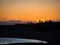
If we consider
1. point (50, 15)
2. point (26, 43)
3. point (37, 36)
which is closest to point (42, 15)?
point (50, 15)

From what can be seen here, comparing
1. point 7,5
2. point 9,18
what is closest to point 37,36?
point 9,18

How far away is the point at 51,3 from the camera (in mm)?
1621

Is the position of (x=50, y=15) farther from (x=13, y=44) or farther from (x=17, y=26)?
(x=13, y=44)

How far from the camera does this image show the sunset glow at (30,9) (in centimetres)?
160

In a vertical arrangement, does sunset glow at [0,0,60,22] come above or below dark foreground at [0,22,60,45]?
above

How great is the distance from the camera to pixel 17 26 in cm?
157

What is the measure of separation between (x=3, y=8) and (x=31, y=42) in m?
0.43

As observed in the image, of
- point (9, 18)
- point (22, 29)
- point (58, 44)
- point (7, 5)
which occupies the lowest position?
point (58, 44)

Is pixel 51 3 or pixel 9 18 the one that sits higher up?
pixel 51 3

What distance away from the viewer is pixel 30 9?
1.62m

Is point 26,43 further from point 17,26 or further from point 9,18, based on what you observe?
point 9,18

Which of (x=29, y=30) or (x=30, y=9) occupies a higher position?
(x=30, y=9)

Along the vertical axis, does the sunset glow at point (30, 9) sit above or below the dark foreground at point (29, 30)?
above

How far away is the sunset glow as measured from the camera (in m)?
1.60
